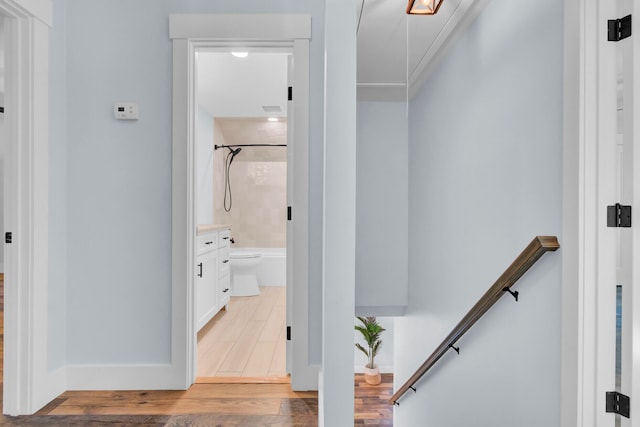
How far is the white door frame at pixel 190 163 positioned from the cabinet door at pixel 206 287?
1138mm

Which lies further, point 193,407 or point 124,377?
point 124,377

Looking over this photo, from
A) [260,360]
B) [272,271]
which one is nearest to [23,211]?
[260,360]

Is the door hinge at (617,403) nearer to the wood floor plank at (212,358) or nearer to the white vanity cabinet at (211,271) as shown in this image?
the wood floor plank at (212,358)

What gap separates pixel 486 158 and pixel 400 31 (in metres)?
1.02

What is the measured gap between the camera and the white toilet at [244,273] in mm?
4936

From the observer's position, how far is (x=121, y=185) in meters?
2.27

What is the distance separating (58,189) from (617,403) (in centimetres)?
264

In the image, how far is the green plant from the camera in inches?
205

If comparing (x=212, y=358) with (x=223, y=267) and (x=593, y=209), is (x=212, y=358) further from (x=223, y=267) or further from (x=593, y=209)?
(x=593, y=209)

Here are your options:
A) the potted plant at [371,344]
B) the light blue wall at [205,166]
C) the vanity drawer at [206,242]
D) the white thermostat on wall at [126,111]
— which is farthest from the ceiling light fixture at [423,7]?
the potted plant at [371,344]

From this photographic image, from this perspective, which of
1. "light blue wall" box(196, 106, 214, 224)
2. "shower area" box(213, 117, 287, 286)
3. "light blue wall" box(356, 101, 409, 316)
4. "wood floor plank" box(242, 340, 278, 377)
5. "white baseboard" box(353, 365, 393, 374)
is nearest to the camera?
"wood floor plank" box(242, 340, 278, 377)

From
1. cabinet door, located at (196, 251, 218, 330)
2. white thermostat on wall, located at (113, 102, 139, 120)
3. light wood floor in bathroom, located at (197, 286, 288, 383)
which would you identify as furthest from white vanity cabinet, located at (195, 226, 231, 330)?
white thermostat on wall, located at (113, 102, 139, 120)

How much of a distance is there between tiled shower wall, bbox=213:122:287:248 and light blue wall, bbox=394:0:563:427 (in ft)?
10.2

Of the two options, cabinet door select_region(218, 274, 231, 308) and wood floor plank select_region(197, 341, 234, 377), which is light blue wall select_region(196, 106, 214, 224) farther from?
wood floor plank select_region(197, 341, 234, 377)
